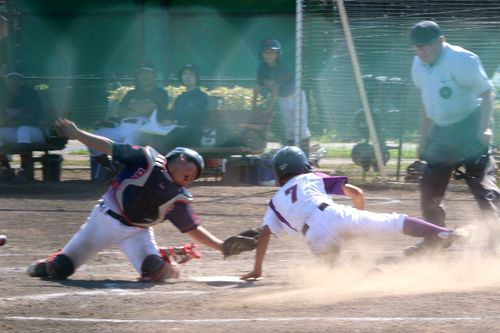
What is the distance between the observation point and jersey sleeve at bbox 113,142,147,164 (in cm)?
726

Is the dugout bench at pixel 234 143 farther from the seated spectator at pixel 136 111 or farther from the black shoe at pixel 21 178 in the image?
the black shoe at pixel 21 178

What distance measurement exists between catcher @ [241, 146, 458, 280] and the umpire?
124 centimetres

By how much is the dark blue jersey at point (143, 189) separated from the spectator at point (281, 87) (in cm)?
660

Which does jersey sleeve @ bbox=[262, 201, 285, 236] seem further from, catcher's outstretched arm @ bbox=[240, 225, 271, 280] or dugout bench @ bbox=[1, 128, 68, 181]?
dugout bench @ bbox=[1, 128, 68, 181]

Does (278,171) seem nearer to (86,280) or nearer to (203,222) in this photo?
(86,280)

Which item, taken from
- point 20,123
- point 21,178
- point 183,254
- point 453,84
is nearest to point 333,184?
Result: point 183,254

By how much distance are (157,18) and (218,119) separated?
4.91 meters

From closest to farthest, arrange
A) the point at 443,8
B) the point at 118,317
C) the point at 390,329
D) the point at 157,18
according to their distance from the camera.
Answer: the point at 390,329 → the point at 118,317 → the point at 443,8 → the point at 157,18

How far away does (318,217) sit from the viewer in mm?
7148

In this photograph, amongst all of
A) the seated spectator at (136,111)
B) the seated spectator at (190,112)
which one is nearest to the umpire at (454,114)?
the seated spectator at (190,112)

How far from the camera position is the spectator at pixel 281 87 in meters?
13.9

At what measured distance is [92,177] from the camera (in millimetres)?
14281

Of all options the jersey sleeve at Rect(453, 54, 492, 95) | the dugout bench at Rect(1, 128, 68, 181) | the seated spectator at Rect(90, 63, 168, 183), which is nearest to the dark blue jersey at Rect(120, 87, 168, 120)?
the seated spectator at Rect(90, 63, 168, 183)

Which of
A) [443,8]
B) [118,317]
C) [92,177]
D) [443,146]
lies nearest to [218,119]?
[92,177]
